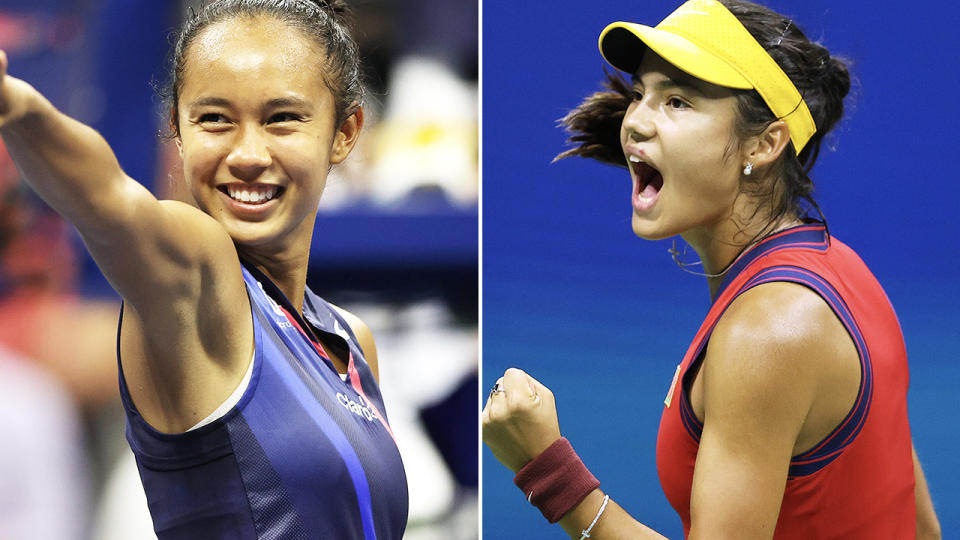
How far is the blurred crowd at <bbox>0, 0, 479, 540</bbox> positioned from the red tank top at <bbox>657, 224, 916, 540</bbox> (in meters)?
0.96

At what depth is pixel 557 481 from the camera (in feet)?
4.39

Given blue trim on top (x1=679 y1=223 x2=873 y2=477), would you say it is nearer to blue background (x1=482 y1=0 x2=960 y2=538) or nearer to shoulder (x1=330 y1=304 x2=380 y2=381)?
shoulder (x1=330 y1=304 x2=380 y2=381)

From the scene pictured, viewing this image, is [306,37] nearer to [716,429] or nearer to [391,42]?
[716,429]

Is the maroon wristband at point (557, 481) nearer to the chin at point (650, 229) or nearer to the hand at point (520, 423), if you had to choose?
the hand at point (520, 423)

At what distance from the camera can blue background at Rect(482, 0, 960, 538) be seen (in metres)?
2.24

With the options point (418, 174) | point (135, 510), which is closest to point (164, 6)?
point (418, 174)

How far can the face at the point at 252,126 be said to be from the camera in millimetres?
1094

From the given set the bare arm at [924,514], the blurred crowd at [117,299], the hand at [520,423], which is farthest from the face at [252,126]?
the bare arm at [924,514]

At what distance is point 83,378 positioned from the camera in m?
2.02

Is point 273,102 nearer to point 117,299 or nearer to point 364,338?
point 364,338

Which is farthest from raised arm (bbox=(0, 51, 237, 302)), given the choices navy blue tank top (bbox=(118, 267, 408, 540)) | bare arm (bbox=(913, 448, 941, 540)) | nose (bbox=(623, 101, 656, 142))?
bare arm (bbox=(913, 448, 941, 540))

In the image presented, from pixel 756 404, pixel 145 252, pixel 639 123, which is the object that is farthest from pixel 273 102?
pixel 756 404

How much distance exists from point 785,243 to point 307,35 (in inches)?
24.2

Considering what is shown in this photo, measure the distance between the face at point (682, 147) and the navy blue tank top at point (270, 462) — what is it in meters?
0.51
